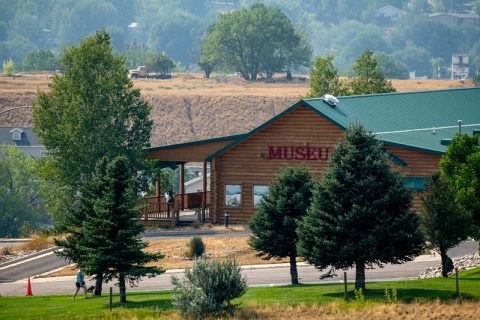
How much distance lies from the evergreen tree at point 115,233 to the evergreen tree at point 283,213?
14.2ft

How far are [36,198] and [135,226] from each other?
76.9m

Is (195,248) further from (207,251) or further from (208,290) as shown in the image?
(208,290)

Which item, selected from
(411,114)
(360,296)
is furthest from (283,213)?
(411,114)

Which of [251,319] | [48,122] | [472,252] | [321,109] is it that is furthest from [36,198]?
[251,319]

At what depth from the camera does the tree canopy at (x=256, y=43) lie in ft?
590

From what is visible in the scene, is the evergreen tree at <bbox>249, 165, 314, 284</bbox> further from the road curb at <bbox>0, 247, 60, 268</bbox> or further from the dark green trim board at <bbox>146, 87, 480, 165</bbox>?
the dark green trim board at <bbox>146, 87, 480, 165</bbox>

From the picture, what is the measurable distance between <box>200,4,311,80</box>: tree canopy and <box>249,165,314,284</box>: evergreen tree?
434ft

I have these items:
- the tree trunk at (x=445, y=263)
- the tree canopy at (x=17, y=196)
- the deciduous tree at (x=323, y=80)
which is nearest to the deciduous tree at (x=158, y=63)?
the tree canopy at (x=17, y=196)

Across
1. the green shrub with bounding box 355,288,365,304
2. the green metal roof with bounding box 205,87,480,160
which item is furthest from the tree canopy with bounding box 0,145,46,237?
the green shrub with bounding box 355,288,365,304

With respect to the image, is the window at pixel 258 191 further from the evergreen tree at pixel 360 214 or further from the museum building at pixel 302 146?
the evergreen tree at pixel 360 214

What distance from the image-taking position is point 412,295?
41625mm

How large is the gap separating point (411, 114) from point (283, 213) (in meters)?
25.8

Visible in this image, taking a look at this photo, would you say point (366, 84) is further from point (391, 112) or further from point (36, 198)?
point (36, 198)

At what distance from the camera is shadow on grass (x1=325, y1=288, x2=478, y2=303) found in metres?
41.0
